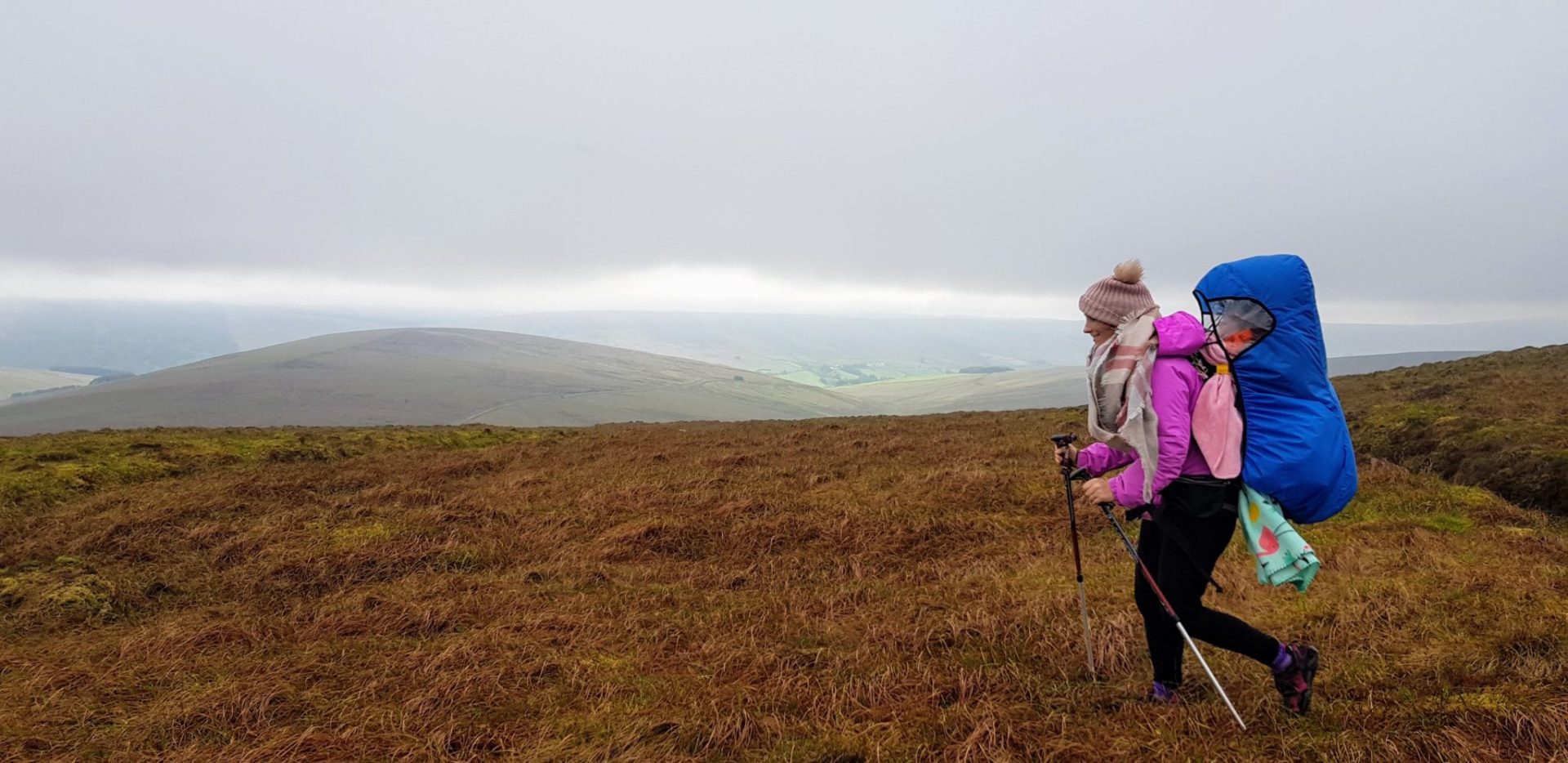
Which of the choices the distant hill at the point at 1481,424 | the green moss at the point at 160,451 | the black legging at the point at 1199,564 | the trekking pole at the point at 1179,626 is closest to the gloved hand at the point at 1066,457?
the trekking pole at the point at 1179,626

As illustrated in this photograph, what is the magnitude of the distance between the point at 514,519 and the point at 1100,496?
36.4ft

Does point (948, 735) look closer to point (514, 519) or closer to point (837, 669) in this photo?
point (837, 669)

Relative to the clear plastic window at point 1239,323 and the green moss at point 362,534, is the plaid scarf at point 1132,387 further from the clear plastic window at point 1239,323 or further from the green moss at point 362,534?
the green moss at point 362,534

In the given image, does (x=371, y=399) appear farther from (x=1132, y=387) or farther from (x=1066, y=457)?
(x=1132, y=387)

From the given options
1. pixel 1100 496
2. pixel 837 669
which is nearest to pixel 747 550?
pixel 837 669

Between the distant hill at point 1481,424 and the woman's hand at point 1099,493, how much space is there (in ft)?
40.4

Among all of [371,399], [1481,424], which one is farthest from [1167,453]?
[371,399]

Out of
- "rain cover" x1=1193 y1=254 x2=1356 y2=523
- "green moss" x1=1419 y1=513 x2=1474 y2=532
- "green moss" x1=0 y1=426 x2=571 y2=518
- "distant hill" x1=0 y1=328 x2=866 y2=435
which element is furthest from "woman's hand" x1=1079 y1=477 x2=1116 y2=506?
"distant hill" x1=0 y1=328 x2=866 y2=435

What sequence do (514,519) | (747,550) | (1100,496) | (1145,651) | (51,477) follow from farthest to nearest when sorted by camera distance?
(51,477) → (514,519) → (747,550) → (1145,651) → (1100,496)

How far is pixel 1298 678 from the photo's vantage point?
14.4ft

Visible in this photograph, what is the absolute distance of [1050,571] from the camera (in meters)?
8.59

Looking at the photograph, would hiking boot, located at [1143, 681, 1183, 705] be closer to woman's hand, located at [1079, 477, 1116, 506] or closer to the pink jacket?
woman's hand, located at [1079, 477, 1116, 506]

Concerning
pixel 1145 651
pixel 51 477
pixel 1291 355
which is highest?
pixel 1291 355

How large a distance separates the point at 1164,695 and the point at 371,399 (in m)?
150
